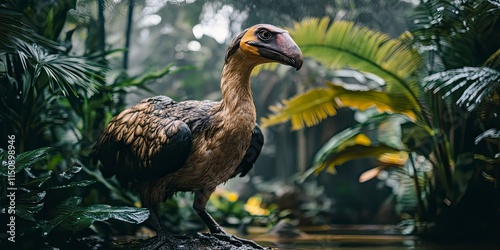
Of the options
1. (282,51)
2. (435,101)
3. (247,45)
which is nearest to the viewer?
(282,51)

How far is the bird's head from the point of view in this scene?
259 centimetres

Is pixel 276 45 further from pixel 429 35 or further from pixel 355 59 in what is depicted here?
pixel 355 59

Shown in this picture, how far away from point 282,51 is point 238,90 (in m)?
0.34

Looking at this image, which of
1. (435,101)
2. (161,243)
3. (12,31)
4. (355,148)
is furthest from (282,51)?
(355,148)

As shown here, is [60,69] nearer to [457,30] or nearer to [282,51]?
[282,51]

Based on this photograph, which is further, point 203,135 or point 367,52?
point 367,52

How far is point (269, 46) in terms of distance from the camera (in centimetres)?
265

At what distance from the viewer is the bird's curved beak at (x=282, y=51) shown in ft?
8.46

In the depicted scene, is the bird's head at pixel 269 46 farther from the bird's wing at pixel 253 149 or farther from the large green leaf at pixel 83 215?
the large green leaf at pixel 83 215

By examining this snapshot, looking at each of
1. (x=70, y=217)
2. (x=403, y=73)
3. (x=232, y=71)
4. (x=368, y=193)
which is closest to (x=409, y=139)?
(x=403, y=73)

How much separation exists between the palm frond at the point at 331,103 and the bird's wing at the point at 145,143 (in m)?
2.58

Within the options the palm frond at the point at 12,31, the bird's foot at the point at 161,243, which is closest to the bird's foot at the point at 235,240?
the bird's foot at the point at 161,243

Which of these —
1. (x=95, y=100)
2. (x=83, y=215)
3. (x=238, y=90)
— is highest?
(x=238, y=90)

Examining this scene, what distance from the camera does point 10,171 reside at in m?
2.87
